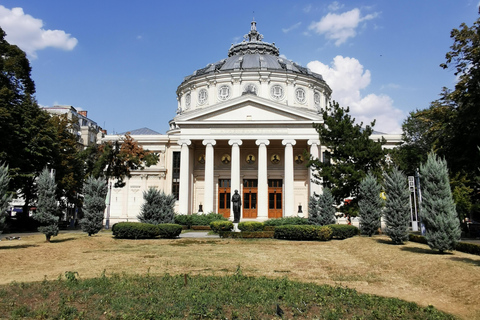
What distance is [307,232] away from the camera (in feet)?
80.0

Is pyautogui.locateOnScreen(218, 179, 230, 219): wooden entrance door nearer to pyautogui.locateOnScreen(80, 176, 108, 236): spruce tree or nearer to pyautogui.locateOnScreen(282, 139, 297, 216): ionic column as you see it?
pyautogui.locateOnScreen(282, 139, 297, 216): ionic column

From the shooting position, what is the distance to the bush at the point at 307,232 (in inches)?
959

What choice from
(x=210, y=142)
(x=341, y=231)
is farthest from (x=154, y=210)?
(x=210, y=142)

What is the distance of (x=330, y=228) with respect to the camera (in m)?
25.0

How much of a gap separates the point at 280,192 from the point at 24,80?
30176 millimetres

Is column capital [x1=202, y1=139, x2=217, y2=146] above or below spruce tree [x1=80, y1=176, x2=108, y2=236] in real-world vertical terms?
above

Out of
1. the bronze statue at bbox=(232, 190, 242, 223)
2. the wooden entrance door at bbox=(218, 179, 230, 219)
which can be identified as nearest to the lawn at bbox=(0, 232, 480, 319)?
the bronze statue at bbox=(232, 190, 242, 223)

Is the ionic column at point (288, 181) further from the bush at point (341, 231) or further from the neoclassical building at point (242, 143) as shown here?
the bush at point (341, 231)

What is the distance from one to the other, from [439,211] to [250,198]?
31300 mm

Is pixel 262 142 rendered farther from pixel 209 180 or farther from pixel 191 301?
pixel 191 301

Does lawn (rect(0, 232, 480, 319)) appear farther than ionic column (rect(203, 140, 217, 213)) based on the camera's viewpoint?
No

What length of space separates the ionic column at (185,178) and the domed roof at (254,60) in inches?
653

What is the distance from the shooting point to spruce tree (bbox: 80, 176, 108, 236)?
24469mm

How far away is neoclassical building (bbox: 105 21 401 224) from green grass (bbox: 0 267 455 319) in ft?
92.3
